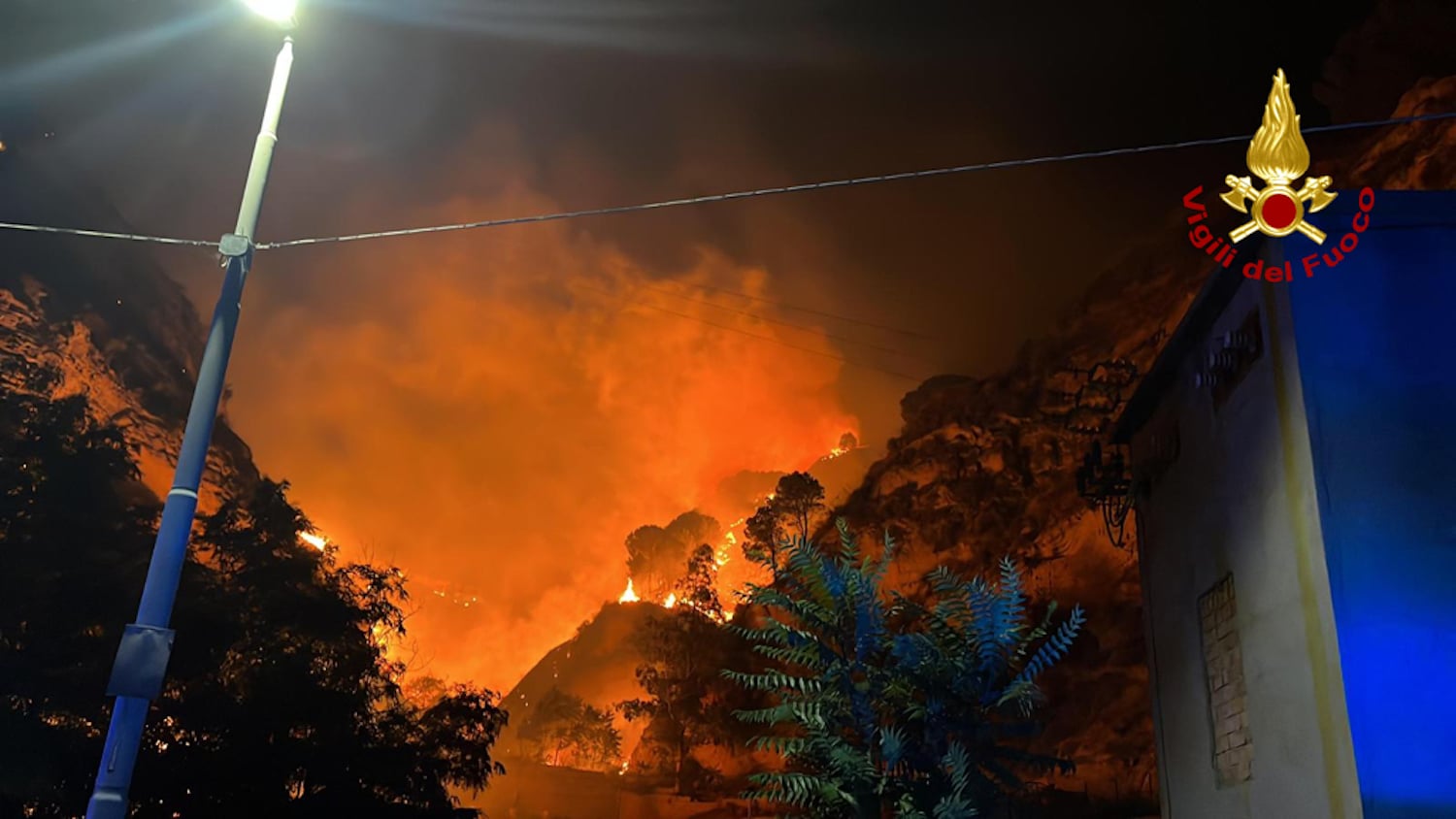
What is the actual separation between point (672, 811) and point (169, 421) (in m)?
31.2

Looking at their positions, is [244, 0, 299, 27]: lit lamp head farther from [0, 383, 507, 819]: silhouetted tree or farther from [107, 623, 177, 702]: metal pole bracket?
[0, 383, 507, 819]: silhouetted tree

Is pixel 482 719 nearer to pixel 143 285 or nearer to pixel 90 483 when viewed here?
pixel 90 483

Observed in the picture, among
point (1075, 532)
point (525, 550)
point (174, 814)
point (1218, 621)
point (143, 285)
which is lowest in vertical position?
point (174, 814)

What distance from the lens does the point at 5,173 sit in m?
45.4

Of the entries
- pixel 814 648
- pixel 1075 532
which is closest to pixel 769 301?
pixel 1075 532

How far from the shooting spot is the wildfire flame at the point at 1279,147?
7539mm

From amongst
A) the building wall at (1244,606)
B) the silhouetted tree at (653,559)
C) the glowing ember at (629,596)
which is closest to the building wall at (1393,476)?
the building wall at (1244,606)

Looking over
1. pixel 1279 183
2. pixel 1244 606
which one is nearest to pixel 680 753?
pixel 1244 606

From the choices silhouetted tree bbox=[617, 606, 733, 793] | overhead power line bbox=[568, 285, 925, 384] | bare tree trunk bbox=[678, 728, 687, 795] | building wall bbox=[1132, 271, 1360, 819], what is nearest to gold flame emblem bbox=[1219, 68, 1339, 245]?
building wall bbox=[1132, 271, 1360, 819]

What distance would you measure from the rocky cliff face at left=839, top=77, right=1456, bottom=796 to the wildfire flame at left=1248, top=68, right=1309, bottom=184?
1226 inches

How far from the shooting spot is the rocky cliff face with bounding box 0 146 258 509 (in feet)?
137

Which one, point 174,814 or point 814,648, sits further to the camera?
point 174,814

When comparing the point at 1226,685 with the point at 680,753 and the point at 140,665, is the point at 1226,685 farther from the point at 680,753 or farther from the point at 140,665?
the point at 680,753

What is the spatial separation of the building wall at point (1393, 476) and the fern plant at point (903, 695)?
2.86 meters
